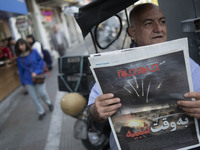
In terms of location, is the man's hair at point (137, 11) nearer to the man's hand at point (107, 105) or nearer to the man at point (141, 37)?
the man at point (141, 37)

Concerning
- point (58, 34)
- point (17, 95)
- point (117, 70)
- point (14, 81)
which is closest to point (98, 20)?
point (117, 70)

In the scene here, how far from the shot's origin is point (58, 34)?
437 inches

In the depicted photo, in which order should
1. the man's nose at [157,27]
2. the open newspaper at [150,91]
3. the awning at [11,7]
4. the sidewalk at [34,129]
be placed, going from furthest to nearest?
1. the awning at [11,7]
2. the sidewalk at [34,129]
3. the man's nose at [157,27]
4. the open newspaper at [150,91]

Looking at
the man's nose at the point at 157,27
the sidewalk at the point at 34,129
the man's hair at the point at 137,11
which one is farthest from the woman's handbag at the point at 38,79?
the man's nose at the point at 157,27

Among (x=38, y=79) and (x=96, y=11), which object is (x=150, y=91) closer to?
(x=96, y=11)

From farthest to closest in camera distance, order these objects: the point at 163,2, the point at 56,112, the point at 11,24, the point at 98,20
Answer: the point at 11,24
the point at 56,112
the point at 163,2
the point at 98,20

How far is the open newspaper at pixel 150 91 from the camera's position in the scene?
1148mm

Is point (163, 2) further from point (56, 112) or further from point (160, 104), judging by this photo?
point (56, 112)

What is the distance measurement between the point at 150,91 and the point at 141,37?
0.54 m

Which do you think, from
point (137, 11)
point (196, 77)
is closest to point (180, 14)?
point (137, 11)

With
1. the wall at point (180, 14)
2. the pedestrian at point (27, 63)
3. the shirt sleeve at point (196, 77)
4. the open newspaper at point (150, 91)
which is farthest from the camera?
the pedestrian at point (27, 63)

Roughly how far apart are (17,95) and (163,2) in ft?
22.9

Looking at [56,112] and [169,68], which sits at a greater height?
[169,68]

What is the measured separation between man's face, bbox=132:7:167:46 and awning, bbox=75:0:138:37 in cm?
19
